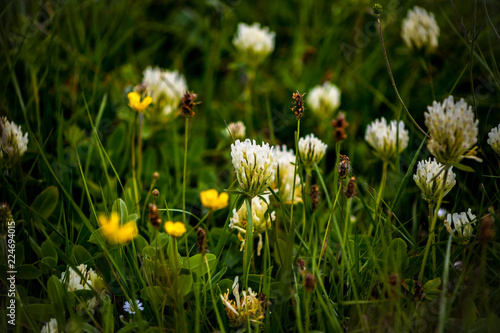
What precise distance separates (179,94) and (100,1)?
1.06 metres

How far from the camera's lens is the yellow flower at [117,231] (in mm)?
1326

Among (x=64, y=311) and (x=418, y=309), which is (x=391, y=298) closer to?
(x=418, y=309)

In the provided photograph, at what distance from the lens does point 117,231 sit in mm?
1358

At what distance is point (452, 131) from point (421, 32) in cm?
138

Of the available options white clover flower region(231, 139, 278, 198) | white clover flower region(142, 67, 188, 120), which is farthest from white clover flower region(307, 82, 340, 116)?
white clover flower region(231, 139, 278, 198)

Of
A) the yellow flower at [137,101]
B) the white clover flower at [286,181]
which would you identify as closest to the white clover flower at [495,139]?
the white clover flower at [286,181]

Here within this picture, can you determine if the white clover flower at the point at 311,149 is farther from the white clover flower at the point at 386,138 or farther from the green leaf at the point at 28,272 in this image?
the green leaf at the point at 28,272

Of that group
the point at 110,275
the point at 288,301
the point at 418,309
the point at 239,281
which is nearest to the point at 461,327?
the point at 418,309

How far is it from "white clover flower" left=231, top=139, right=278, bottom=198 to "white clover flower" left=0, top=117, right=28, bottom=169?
31.7 inches

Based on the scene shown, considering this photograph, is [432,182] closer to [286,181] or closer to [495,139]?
[495,139]

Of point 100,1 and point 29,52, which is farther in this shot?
point 100,1

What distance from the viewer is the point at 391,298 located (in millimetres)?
1193

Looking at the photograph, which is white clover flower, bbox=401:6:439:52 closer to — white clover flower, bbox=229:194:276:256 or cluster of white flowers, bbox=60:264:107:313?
white clover flower, bbox=229:194:276:256

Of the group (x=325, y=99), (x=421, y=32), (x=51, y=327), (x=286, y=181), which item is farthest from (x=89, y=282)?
(x=421, y=32)
